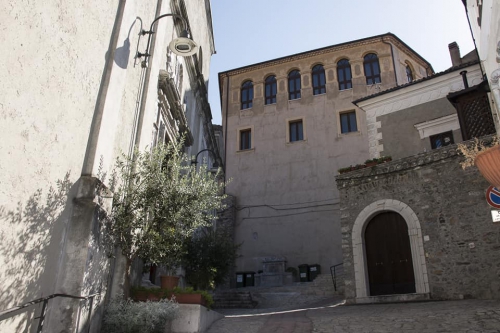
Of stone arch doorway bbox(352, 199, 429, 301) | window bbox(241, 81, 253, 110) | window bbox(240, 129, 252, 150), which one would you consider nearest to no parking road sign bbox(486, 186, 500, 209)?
stone arch doorway bbox(352, 199, 429, 301)

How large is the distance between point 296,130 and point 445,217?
572 inches

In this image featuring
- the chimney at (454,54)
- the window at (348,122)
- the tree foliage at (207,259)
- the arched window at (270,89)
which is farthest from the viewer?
the arched window at (270,89)

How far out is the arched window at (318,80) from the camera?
25312 millimetres

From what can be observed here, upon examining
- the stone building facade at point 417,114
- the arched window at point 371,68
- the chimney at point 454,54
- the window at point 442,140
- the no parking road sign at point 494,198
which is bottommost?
the no parking road sign at point 494,198

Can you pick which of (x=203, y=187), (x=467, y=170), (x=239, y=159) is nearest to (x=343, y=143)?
(x=239, y=159)

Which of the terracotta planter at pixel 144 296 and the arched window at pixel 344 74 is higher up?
the arched window at pixel 344 74

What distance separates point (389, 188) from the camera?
1258cm

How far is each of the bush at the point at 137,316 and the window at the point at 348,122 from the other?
61.8ft

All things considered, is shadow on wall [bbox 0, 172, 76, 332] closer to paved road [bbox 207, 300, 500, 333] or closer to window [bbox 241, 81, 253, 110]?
paved road [bbox 207, 300, 500, 333]

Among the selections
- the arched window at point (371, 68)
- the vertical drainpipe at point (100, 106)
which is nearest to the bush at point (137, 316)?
the vertical drainpipe at point (100, 106)

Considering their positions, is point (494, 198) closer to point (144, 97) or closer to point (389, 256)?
point (389, 256)

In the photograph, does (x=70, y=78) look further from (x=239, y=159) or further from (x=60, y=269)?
(x=239, y=159)

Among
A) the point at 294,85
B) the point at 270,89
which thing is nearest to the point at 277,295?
the point at 294,85

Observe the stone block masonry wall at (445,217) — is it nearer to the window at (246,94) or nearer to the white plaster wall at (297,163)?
the white plaster wall at (297,163)
